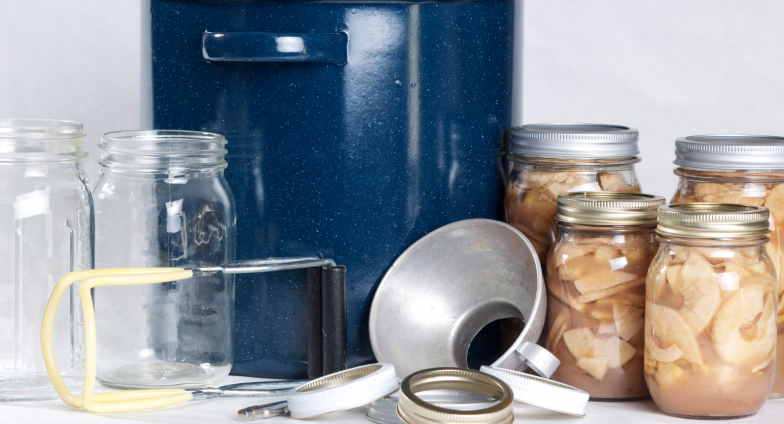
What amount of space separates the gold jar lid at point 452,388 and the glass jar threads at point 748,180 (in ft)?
0.94

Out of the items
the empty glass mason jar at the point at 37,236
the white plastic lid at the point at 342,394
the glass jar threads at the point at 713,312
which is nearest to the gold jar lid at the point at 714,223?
the glass jar threads at the point at 713,312

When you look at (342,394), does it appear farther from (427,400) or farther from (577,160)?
(577,160)

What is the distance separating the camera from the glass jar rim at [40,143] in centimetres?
84

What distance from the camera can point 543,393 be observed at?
0.78 m

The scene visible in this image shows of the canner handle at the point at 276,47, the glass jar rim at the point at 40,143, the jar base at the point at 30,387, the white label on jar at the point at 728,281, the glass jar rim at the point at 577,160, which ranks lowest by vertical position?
the jar base at the point at 30,387

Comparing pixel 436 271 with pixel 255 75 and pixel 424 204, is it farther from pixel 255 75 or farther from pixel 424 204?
pixel 255 75

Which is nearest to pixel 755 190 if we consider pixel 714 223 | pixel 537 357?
pixel 714 223

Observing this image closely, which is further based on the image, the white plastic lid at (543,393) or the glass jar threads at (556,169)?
the glass jar threads at (556,169)

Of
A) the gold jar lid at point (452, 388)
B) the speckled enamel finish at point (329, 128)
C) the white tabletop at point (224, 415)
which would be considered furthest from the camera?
the speckled enamel finish at point (329, 128)

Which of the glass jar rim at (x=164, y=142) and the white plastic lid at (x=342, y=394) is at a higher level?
the glass jar rim at (x=164, y=142)

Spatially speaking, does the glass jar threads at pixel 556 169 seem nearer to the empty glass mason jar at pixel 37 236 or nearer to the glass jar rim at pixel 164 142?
the glass jar rim at pixel 164 142

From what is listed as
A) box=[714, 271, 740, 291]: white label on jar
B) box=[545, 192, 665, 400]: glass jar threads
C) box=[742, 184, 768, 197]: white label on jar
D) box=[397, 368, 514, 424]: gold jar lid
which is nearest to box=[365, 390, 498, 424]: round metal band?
box=[397, 368, 514, 424]: gold jar lid

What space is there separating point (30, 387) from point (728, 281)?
640 millimetres

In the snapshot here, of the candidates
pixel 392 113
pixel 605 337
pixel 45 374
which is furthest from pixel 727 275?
pixel 45 374
